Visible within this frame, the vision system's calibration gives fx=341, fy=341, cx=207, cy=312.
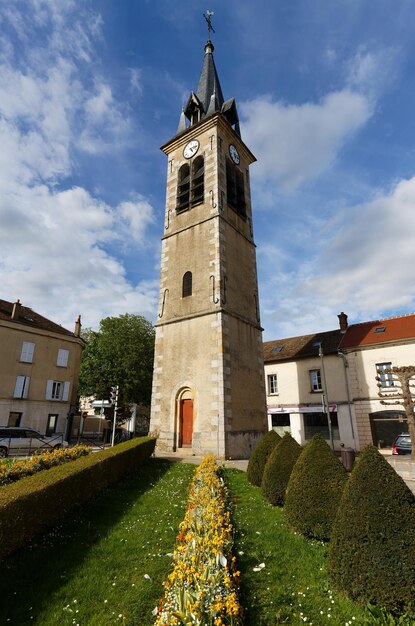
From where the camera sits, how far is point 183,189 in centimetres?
2116

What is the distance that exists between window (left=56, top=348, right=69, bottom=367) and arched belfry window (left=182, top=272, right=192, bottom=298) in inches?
593

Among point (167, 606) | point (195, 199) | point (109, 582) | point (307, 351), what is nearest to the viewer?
point (167, 606)

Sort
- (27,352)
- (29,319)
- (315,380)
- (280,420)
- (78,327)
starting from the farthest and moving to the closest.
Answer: (78,327) → (29,319) → (280,420) → (27,352) → (315,380)

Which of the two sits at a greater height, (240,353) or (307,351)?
(307,351)

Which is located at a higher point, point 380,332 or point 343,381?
point 380,332

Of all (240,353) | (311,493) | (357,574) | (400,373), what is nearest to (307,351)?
(240,353)

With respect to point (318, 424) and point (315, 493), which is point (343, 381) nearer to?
point (318, 424)

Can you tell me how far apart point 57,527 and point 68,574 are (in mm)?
1863

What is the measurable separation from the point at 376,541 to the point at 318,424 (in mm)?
21884

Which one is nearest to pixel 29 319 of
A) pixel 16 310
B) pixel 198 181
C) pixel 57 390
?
pixel 16 310

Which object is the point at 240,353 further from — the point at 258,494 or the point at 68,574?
the point at 68,574

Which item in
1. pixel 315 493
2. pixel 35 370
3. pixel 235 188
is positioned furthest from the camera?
pixel 35 370

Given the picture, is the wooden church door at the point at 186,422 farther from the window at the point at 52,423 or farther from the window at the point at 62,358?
the window at the point at 62,358

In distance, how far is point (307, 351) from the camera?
26062 mm
